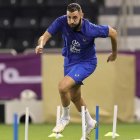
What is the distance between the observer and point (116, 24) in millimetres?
15508

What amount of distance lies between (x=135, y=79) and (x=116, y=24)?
3.32m

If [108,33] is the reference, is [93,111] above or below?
below

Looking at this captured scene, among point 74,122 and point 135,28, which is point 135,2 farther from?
point 74,122

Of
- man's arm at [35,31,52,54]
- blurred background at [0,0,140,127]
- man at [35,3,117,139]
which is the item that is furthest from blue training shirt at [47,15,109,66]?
blurred background at [0,0,140,127]

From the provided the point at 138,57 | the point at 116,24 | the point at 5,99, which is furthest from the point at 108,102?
the point at 116,24

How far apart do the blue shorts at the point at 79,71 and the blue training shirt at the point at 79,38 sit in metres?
0.06

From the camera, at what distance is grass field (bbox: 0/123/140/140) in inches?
355

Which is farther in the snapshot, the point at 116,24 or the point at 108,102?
the point at 116,24

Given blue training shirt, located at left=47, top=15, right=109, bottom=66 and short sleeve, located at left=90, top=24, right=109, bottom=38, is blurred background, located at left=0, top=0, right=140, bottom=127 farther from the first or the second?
short sleeve, located at left=90, top=24, right=109, bottom=38

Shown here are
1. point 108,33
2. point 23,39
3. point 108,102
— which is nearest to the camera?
point 108,33

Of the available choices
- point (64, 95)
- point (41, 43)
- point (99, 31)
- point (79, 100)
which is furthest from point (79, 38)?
point (79, 100)

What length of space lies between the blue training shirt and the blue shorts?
6 cm

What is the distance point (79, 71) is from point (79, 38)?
0.39 meters

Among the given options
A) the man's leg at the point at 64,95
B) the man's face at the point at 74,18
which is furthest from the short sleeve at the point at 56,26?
the man's leg at the point at 64,95
